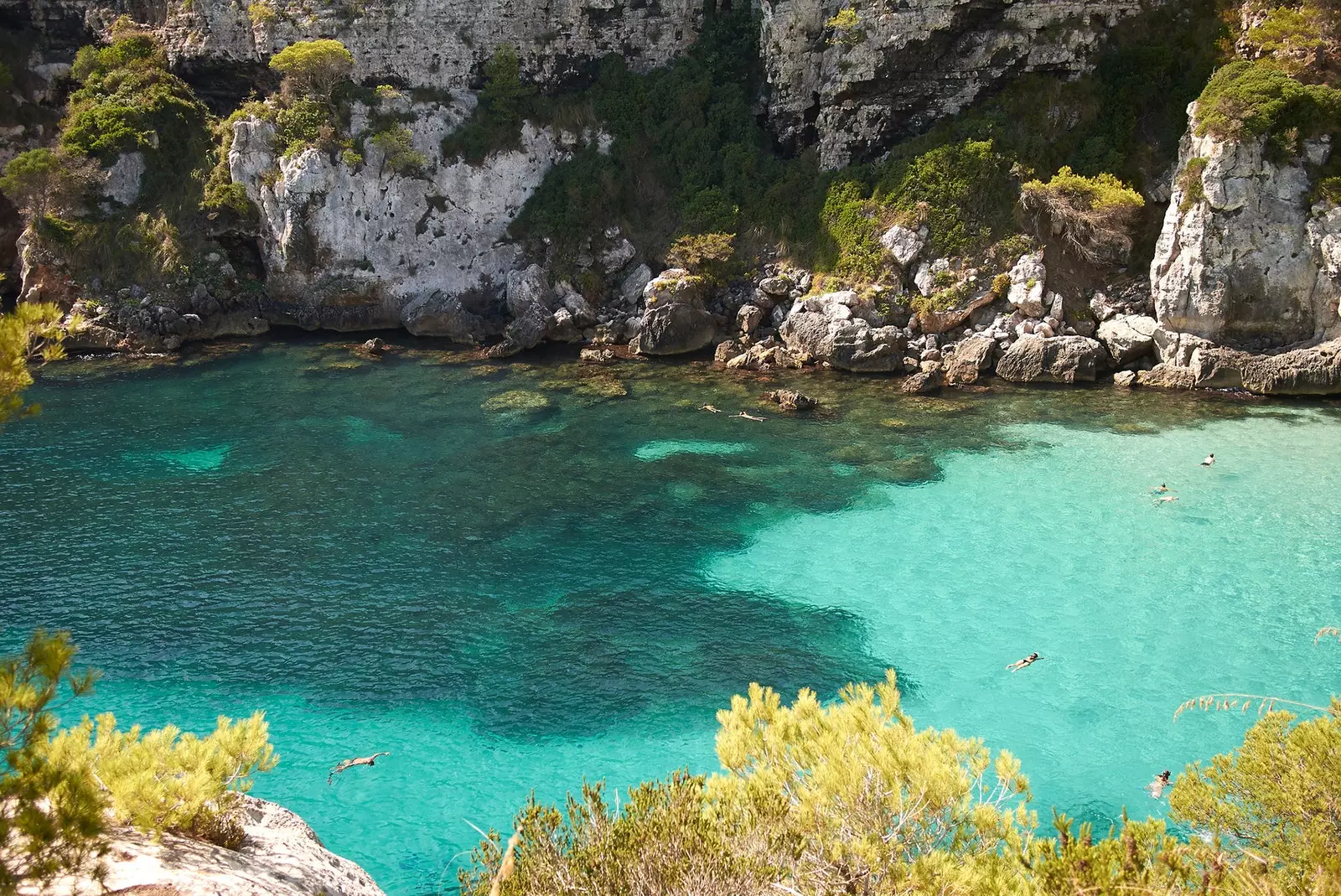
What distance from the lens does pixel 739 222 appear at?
1674 inches

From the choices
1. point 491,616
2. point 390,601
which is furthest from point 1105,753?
point 390,601

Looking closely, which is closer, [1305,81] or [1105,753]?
[1105,753]

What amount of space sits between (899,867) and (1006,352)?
97.9 ft

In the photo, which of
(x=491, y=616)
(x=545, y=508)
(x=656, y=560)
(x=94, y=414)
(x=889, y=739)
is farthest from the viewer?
(x=94, y=414)

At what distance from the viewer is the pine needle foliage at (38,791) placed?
18.5ft

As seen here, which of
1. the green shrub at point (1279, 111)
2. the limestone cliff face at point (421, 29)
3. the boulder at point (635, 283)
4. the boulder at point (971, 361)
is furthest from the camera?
the limestone cliff face at point (421, 29)

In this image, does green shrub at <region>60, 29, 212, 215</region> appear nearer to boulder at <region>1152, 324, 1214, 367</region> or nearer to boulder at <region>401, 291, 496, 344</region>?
boulder at <region>401, 291, 496, 344</region>

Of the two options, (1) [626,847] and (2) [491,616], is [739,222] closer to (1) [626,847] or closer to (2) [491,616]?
(2) [491,616]

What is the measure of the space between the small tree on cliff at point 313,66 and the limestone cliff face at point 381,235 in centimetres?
203

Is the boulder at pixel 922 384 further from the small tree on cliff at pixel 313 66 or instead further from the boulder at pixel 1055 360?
the small tree on cliff at pixel 313 66

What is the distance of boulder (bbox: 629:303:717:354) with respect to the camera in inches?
1532

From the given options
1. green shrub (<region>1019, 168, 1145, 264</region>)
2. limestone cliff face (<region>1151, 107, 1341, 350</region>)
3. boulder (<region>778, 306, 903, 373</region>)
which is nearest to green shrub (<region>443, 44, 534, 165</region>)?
boulder (<region>778, 306, 903, 373</region>)

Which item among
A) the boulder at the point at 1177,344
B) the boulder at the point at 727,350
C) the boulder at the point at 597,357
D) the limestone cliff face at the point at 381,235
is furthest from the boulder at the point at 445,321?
the boulder at the point at 1177,344

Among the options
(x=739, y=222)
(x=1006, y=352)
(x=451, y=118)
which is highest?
(x=451, y=118)
